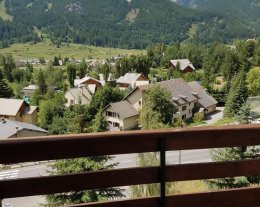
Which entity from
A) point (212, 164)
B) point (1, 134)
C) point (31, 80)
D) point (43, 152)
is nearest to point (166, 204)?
point (212, 164)

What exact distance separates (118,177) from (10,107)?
56.5 metres

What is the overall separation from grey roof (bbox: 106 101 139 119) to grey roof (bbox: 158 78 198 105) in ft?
17.1

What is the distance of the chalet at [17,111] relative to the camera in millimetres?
56375

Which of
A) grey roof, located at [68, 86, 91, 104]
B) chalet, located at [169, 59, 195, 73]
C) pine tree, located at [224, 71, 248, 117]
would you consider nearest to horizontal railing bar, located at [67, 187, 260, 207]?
pine tree, located at [224, 71, 248, 117]

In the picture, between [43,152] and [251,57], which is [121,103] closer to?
[251,57]

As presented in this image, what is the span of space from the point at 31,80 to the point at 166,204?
110 meters

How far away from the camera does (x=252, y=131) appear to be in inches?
134

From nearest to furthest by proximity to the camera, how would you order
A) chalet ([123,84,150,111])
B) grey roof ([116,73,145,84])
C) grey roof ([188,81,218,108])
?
chalet ([123,84,150,111]) < grey roof ([188,81,218,108]) < grey roof ([116,73,145,84])

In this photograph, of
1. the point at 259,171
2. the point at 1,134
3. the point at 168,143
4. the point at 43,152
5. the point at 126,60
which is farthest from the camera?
the point at 126,60

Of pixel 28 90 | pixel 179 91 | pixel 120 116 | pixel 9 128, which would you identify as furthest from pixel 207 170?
pixel 28 90

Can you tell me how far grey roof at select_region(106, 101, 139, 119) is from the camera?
5216 centimetres

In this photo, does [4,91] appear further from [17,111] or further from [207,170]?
[207,170]

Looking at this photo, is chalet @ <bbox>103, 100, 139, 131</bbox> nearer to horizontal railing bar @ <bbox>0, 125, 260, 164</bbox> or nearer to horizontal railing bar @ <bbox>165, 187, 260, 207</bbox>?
horizontal railing bar @ <bbox>165, 187, 260, 207</bbox>

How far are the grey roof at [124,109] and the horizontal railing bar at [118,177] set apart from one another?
158 ft
